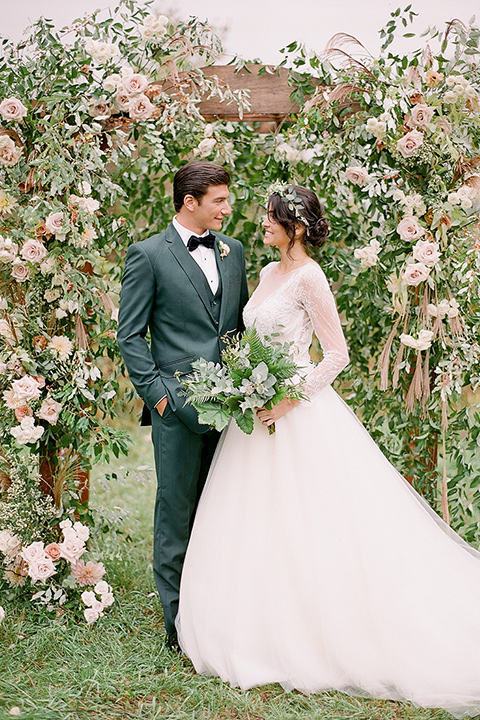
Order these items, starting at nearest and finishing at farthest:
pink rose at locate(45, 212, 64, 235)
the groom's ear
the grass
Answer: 1. the grass
2. the groom's ear
3. pink rose at locate(45, 212, 64, 235)

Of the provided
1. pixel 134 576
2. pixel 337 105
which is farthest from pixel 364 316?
pixel 134 576

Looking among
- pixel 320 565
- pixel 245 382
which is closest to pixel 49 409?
pixel 245 382

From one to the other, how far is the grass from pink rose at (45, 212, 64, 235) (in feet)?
3.77

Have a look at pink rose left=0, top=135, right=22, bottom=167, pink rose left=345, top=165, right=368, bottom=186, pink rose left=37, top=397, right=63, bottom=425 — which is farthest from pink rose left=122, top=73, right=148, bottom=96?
pink rose left=37, top=397, right=63, bottom=425

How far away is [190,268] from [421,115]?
3.98ft

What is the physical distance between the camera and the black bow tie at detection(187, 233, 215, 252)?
8.96 feet

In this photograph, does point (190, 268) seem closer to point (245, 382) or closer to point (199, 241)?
point (199, 241)

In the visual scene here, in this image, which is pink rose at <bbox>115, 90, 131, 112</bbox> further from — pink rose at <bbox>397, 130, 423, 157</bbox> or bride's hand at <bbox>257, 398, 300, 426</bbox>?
bride's hand at <bbox>257, 398, 300, 426</bbox>

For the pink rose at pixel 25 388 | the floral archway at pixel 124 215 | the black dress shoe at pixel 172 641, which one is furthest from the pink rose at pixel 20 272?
the black dress shoe at pixel 172 641

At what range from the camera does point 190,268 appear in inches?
106

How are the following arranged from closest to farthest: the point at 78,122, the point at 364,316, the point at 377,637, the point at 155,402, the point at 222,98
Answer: the point at 377,637, the point at 155,402, the point at 78,122, the point at 222,98, the point at 364,316

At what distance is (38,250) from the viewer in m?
2.88

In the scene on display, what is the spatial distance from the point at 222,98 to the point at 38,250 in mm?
1074

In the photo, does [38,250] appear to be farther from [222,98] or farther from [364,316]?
[364,316]
